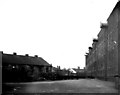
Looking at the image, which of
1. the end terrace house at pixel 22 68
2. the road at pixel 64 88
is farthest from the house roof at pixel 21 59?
the road at pixel 64 88

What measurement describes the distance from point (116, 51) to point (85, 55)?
69478 mm

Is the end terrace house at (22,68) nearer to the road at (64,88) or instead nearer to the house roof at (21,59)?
the house roof at (21,59)

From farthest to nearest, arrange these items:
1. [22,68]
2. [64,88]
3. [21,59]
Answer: [21,59]
[22,68]
[64,88]

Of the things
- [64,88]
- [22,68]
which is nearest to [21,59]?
[22,68]

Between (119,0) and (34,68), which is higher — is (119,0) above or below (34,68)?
above

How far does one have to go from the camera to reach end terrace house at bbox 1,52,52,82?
49.5 m

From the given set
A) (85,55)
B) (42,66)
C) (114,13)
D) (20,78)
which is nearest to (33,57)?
(42,66)

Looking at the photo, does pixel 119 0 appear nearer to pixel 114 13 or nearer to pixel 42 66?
pixel 114 13

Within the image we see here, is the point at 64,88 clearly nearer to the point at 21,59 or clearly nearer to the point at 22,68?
the point at 22,68

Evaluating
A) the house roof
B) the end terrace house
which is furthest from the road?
the house roof

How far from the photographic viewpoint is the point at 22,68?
54375 millimetres

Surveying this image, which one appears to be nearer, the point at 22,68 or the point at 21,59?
the point at 22,68

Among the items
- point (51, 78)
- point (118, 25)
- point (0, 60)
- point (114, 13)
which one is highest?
point (114, 13)

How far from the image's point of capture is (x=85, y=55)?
105 metres
